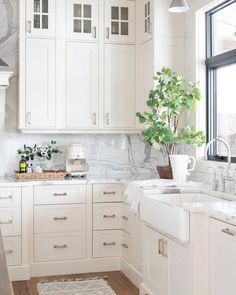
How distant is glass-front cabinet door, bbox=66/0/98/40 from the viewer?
4.61 m

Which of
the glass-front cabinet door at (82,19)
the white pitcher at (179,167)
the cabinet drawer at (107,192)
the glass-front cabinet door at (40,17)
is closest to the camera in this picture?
the white pitcher at (179,167)

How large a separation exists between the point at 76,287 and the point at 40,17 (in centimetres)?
249

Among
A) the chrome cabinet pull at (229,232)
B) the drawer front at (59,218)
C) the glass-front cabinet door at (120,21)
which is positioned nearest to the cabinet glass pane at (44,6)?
the glass-front cabinet door at (120,21)

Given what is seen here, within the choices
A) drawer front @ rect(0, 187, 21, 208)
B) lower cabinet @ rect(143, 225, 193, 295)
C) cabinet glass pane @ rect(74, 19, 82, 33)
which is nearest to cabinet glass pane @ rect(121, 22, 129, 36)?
cabinet glass pane @ rect(74, 19, 82, 33)

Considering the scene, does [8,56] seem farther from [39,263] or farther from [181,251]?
[181,251]

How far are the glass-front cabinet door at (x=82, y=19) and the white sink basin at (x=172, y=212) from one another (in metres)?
1.97

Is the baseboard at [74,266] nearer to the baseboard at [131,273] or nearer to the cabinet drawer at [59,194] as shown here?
the baseboard at [131,273]

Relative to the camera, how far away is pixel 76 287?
400cm

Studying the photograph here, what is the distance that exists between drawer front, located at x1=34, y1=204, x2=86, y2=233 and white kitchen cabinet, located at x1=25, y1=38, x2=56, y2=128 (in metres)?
0.81

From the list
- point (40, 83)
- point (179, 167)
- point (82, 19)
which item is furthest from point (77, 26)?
point (179, 167)

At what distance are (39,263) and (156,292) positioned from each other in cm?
139

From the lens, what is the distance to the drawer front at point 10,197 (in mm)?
4121

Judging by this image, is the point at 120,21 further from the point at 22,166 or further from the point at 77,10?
the point at 22,166

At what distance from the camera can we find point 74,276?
170 inches
